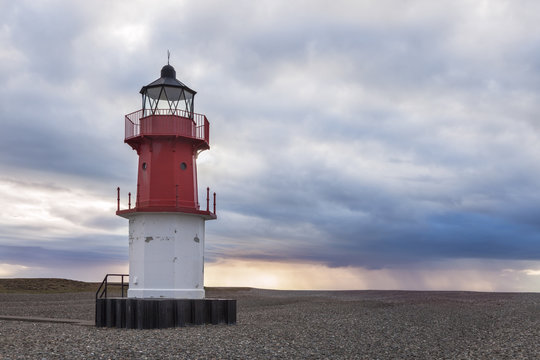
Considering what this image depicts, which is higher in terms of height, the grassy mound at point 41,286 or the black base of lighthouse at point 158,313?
the grassy mound at point 41,286

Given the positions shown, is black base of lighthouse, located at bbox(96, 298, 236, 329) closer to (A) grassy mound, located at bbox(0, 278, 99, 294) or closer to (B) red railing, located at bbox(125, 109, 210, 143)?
(B) red railing, located at bbox(125, 109, 210, 143)

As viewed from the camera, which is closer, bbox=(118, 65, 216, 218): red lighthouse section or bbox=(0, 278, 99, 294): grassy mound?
bbox=(118, 65, 216, 218): red lighthouse section

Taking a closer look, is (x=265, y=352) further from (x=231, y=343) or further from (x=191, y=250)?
(x=191, y=250)

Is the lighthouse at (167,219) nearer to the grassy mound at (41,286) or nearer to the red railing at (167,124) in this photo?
the red railing at (167,124)

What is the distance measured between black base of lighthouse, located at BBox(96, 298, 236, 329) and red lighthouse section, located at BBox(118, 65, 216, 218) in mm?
3349

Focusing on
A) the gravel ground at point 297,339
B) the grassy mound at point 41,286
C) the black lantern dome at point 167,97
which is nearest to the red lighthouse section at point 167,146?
the black lantern dome at point 167,97

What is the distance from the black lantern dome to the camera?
71.8 feet

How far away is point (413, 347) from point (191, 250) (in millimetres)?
8832

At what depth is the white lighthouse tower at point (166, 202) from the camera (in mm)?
20703

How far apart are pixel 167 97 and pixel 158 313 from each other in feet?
27.5

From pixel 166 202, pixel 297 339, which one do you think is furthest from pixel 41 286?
pixel 297 339

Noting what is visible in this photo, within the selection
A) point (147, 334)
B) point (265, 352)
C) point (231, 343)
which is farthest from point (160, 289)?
point (265, 352)

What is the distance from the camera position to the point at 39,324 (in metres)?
20.5

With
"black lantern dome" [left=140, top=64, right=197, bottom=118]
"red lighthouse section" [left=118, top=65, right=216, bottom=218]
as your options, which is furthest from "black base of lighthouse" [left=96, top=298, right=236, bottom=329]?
"black lantern dome" [left=140, top=64, right=197, bottom=118]
